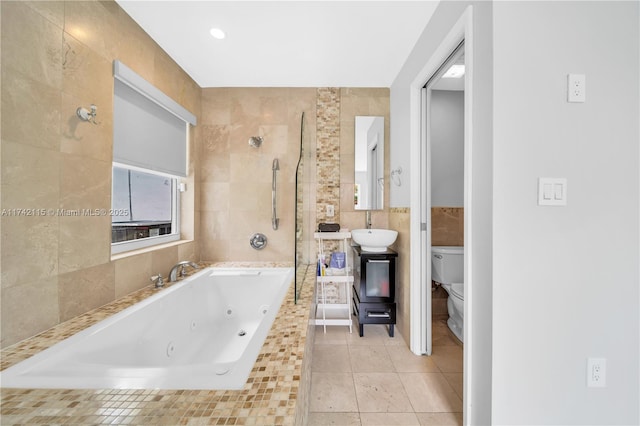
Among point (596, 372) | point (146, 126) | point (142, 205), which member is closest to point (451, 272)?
point (596, 372)

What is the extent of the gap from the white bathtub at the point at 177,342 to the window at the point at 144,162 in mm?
520

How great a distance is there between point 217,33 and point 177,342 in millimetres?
2154

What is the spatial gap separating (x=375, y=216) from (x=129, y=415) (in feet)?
7.45

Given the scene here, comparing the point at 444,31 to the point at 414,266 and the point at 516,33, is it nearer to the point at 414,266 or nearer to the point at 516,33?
the point at 516,33

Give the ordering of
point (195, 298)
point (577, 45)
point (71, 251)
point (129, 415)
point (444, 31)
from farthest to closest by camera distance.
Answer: point (195, 298), point (444, 31), point (71, 251), point (577, 45), point (129, 415)

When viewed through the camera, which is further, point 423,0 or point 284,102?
point 284,102

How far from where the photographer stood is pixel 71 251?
1.29 meters

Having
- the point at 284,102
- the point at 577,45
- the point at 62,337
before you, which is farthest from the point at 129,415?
the point at 284,102

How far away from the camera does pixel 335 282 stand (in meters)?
2.55

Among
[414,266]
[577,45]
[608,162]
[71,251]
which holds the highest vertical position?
[577,45]

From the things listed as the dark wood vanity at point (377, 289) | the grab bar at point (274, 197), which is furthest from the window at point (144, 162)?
the dark wood vanity at point (377, 289)

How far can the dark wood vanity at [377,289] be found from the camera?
2199mm

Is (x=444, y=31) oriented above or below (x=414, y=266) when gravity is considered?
above

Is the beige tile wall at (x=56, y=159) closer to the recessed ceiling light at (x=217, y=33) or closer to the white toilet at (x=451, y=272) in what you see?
the recessed ceiling light at (x=217, y=33)
